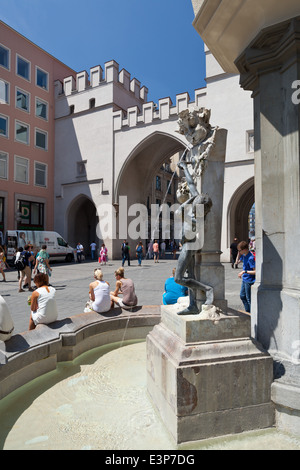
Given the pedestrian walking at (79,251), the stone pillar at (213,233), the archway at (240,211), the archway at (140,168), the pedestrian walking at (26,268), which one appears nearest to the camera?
the stone pillar at (213,233)

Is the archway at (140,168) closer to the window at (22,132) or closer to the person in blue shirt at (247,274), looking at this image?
→ the window at (22,132)

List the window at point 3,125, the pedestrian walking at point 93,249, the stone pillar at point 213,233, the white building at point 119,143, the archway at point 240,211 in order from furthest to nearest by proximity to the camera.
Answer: the pedestrian walking at point 93,249 < the window at point 3,125 < the white building at point 119,143 < the archway at point 240,211 < the stone pillar at point 213,233

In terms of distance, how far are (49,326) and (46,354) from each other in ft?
1.43

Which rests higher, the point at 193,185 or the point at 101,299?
the point at 193,185

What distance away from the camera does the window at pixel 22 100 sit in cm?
2433

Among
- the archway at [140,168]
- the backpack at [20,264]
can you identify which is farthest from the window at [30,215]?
the backpack at [20,264]

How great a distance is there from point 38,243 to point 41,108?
12433 mm

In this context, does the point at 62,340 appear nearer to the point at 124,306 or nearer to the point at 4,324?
the point at 4,324

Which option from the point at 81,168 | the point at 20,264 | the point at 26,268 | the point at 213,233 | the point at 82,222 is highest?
the point at 81,168

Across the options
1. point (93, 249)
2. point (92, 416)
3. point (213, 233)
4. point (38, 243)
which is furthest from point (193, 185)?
point (93, 249)

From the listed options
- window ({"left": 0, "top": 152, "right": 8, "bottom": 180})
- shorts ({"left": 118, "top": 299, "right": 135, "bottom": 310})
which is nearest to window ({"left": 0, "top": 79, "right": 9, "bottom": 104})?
window ({"left": 0, "top": 152, "right": 8, "bottom": 180})

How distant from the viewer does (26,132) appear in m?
25.1
